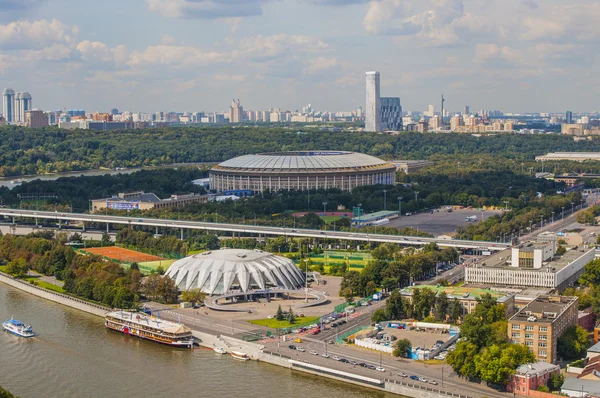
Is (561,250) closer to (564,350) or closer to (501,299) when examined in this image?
(501,299)

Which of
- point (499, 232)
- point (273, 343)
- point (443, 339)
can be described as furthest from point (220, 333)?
point (499, 232)

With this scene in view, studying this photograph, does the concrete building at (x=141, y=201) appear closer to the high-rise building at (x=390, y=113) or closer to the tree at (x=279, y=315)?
the tree at (x=279, y=315)

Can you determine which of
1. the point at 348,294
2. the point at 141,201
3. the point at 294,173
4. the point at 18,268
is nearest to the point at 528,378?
the point at 348,294

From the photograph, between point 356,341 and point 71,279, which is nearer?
point 356,341

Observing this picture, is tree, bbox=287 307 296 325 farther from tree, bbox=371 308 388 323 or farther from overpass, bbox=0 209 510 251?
overpass, bbox=0 209 510 251

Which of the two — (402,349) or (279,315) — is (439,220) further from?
(402,349)

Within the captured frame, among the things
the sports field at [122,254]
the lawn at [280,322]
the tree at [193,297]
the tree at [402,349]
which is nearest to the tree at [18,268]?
the sports field at [122,254]

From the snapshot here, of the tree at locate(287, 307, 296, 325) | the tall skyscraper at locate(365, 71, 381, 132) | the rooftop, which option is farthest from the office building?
the rooftop
